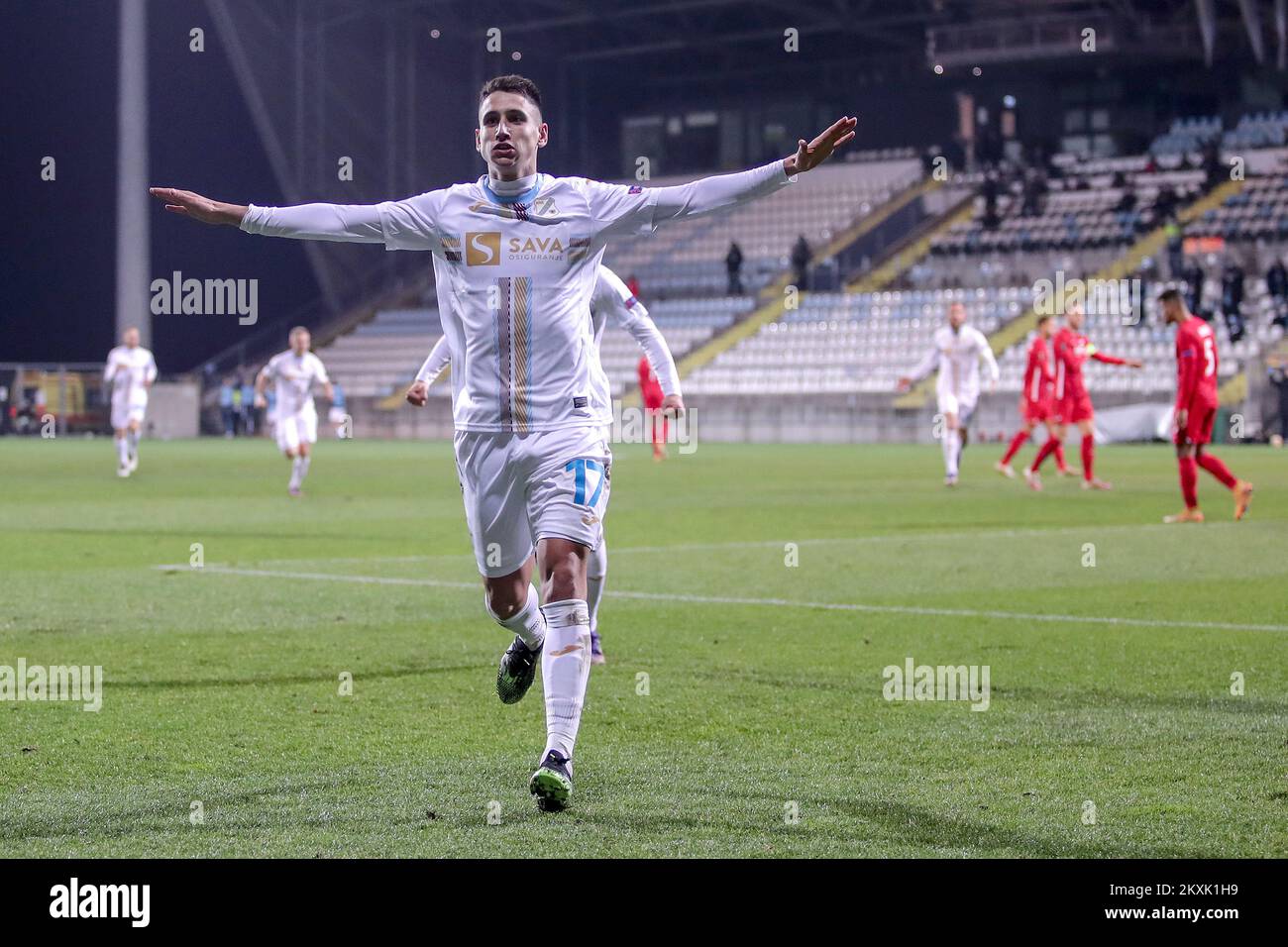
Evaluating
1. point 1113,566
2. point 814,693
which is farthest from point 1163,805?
point 1113,566

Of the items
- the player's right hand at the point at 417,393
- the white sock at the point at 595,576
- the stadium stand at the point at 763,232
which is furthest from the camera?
the stadium stand at the point at 763,232

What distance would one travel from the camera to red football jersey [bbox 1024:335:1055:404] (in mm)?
24953

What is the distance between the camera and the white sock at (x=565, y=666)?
5605 mm

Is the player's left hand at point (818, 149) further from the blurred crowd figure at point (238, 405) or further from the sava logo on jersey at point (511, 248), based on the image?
the blurred crowd figure at point (238, 405)

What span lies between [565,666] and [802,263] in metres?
43.8

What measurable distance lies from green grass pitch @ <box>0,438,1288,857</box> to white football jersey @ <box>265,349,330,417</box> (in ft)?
21.0

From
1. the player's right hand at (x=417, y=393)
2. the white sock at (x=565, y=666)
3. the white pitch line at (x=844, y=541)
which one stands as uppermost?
the player's right hand at (x=417, y=393)

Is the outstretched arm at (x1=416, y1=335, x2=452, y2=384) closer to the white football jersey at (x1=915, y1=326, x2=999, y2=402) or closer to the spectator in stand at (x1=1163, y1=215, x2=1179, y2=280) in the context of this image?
the white football jersey at (x1=915, y1=326, x2=999, y2=402)

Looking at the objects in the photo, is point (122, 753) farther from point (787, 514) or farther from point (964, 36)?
point (964, 36)

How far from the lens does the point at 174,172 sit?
4506 cm

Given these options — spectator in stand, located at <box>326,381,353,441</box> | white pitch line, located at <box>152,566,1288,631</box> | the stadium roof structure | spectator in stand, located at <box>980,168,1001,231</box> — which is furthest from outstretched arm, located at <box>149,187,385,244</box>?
spectator in stand, located at <box>980,168,1001,231</box>

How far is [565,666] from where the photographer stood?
577 cm

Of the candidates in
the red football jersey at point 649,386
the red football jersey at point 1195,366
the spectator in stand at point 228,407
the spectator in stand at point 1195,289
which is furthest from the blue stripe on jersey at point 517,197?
the spectator in stand at point 228,407

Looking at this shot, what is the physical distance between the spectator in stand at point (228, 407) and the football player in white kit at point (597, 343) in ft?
134
